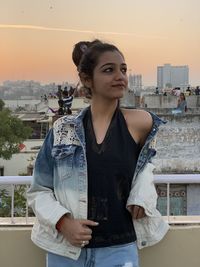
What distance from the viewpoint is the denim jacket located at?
1.72 meters

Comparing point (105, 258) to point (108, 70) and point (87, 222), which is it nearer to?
point (87, 222)

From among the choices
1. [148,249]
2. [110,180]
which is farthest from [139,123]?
[148,249]

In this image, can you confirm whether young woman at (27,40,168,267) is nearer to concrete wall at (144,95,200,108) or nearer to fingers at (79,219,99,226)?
fingers at (79,219,99,226)

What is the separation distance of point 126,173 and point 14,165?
28046 mm

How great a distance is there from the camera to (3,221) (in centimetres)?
244

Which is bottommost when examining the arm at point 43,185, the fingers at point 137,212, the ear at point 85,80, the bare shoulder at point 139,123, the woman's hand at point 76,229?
the woman's hand at point 76,229

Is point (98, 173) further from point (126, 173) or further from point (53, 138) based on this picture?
point (53, 138)

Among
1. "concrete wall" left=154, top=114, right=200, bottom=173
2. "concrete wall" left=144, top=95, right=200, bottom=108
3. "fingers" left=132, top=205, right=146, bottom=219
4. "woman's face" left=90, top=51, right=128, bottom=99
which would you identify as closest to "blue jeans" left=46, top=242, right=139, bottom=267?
"fingers" left=132, top=205, right=146, bottom=219

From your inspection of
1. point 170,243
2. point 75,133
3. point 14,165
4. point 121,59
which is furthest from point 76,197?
point 14,165

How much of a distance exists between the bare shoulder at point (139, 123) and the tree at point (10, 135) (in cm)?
2660

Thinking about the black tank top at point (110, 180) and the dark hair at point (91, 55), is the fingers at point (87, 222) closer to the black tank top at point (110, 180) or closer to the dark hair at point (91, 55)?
the black tank top at point (110, 180)

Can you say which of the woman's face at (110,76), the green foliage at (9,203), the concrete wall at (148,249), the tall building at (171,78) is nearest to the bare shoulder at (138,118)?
the woman's face at (110,76)

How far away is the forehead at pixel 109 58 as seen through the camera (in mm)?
1723

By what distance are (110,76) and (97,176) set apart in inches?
14.3
